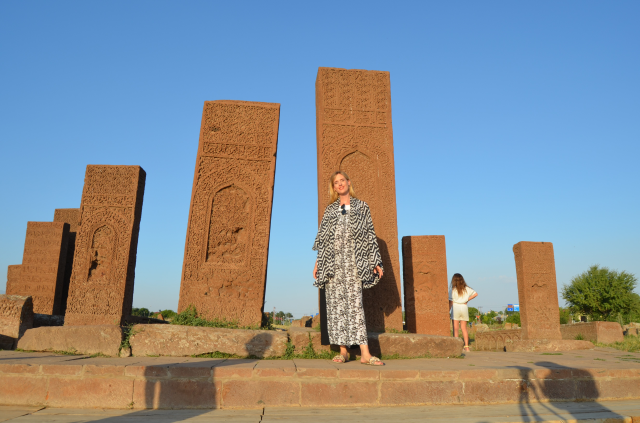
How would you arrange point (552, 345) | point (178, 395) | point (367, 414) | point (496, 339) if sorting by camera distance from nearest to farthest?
point (367, 414)
point (178, 395)
point (552, 345)
point (496, 339)

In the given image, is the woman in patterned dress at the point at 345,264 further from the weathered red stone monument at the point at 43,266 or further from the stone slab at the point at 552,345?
the weathered red stone monument at the point at 43,266

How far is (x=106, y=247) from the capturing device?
22.4ft

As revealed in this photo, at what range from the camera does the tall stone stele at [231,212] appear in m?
5.15

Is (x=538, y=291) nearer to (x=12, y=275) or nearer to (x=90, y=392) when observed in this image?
(x=90, y=392)

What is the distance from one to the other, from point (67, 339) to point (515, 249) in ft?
29.1

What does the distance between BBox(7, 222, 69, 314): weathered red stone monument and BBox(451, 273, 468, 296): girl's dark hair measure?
8211 millimetres

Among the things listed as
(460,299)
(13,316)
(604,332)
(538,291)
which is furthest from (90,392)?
(604,332)

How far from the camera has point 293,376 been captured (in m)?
3.25

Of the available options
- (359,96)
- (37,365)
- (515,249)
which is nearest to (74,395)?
(37,365)

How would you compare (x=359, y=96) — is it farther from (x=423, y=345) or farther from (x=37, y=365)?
(x=37, y=365)

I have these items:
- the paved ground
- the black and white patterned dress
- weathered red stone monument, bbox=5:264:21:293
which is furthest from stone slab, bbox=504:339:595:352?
weathered red stone monument, bbox=5:264:21:293

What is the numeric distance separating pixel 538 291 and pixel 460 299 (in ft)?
9.19

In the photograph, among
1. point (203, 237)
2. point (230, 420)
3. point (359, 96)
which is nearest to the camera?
point (230, 420)

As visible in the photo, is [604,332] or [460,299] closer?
[460,299]
